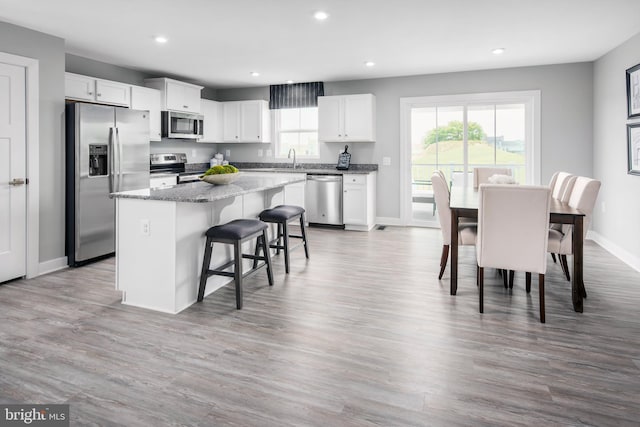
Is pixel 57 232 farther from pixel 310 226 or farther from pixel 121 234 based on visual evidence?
pixel 310 226

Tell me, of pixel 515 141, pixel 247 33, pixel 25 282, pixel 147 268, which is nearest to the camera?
pixel 147 268

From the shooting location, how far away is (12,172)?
3750 millimetres

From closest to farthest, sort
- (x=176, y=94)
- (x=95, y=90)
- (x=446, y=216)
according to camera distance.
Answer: (x=446, y=216) < (x=95, y=90) < (x=176, y=94)

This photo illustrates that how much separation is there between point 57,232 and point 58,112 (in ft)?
3.98

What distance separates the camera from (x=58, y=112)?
4145mm

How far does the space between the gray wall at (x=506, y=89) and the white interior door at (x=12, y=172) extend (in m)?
4.30

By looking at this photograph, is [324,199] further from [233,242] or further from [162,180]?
[233,242]

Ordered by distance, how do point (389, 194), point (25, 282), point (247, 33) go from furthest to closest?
point (389, 194)
point (247, 33)
point (25, 282)

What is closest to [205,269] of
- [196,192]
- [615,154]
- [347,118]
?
[196,192]

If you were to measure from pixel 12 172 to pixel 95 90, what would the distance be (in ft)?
5.01

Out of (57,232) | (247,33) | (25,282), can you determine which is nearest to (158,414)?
(25,282)

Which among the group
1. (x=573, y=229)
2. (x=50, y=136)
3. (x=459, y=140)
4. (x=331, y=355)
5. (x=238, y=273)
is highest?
(x=459, y=140)

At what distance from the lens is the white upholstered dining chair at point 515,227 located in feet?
9.11

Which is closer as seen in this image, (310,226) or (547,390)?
(547,390)
